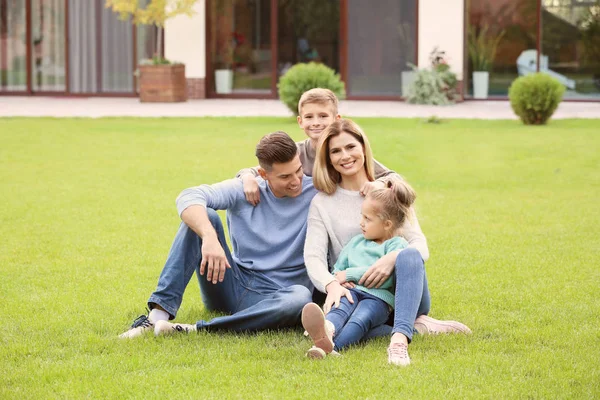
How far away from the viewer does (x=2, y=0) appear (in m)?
23.2

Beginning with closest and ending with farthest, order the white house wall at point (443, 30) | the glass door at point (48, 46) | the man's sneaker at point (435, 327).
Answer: the man's sneaker at point (435, 327), the white house wall at point (443, 30), the glass door at point (48, 46)

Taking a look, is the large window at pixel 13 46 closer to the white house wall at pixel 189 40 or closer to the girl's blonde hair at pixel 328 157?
the white house wall at pixel 189 40

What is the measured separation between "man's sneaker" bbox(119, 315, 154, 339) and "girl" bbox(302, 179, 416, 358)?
0.96 meters

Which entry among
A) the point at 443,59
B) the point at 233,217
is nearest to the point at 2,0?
the point at 443,59

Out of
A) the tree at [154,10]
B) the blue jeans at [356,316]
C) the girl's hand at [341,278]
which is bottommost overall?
the blue jeans at [356,316]

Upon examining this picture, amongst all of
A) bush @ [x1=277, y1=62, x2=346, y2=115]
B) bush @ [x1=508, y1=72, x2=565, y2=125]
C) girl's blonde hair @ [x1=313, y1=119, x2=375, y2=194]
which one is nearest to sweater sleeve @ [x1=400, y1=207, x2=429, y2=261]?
girl's blonde hair @ [x1=313, y1=119, x2=375, y2=194]

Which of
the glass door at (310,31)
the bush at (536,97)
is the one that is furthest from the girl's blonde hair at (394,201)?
the glass door at (310,31)

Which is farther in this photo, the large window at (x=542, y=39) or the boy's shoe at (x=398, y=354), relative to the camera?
the large window at (x=542, y=39)

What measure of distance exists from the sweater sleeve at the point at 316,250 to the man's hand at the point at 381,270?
205 mm

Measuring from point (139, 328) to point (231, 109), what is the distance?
1449 centimetres

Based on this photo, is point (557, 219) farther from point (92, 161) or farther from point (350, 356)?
point (92, 161)

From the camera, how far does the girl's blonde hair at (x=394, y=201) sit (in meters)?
5.02

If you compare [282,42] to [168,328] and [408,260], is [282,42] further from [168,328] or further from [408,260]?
[408,260]

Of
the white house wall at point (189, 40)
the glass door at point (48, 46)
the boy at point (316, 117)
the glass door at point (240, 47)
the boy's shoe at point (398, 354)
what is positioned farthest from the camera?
the glass door at point (48, 46)
